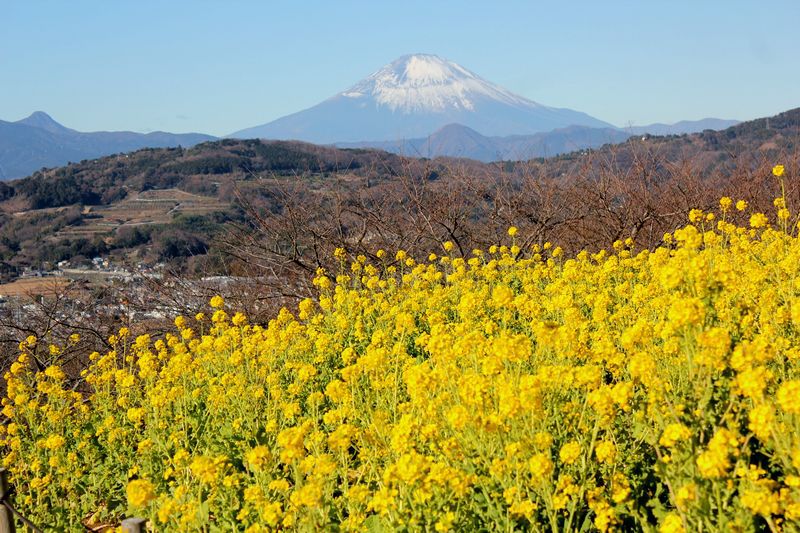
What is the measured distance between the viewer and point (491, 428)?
11.2 ft

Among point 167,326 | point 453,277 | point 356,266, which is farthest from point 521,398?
point 167,326

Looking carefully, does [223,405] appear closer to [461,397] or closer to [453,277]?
[461,397]

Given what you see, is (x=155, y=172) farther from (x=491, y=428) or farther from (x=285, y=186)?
(x=491, y=428)

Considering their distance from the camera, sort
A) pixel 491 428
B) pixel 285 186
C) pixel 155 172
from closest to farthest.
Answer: pixel 491 428, pixel 285 186, pixel 155 172

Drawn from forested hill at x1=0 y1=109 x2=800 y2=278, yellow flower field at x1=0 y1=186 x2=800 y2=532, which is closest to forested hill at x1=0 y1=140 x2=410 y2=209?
forested hill at x1=0 y1=109 x2=800 y2=278

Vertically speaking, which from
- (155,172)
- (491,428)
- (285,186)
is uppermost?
(155,172)

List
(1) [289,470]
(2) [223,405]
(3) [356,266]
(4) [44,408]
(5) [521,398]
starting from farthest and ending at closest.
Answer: (3) [356,266] → (4) [44,408] → (2) [223,405] → (1) [289,470] → (5) [521,398]

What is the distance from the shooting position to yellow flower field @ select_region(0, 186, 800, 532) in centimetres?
301

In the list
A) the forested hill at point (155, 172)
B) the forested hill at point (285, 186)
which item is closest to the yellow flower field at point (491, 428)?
the forested hill at point (285, 186)

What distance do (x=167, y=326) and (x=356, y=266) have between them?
509 centimetres

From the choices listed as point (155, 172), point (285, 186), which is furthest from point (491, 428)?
point (155, 172)

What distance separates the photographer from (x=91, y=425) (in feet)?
22.7

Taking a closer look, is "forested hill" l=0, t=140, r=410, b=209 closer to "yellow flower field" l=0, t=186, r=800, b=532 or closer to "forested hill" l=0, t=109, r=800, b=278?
"forested hill" l=0, t=109, r=800, b=278

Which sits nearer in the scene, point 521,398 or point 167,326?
point 521,398
